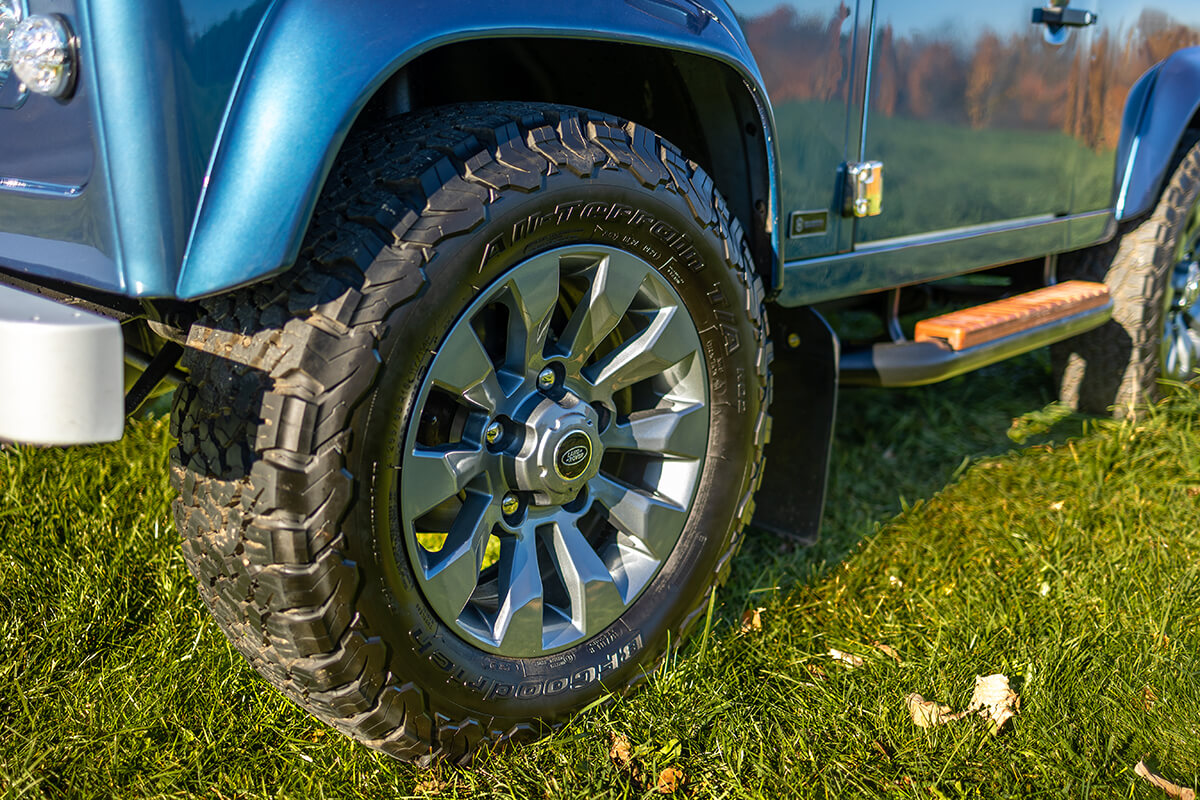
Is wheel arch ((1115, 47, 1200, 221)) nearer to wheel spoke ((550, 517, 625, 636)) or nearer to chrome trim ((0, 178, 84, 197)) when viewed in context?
wheel spoke ((550, 517, 625, 636))

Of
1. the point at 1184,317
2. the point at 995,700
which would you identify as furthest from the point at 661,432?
the point at 1184,317

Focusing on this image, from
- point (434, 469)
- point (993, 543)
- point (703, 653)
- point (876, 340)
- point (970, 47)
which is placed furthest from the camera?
point (876, 340)

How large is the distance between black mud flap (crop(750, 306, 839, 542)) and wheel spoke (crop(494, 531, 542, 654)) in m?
1.04

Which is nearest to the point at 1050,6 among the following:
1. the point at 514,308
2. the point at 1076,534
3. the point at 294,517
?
the point at 1076,534

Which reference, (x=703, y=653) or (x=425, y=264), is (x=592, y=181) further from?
(x=703, y=653)

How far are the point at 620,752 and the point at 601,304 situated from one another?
0.85m

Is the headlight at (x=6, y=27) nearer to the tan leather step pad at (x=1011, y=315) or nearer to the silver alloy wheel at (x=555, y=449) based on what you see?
the silver alloy wheel at (x=555, y=449)

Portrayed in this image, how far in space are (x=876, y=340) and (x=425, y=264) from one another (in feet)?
6.10

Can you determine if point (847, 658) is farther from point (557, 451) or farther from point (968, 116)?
point (968, 116)

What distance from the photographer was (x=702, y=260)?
1.93 metres

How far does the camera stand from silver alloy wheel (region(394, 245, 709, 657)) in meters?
1.64

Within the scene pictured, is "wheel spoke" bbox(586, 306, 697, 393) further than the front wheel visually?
Yes

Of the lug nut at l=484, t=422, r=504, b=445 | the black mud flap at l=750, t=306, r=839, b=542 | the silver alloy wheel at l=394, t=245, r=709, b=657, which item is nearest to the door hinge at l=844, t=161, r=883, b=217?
the black mud flap at l=750, t=306, r=839, b=542

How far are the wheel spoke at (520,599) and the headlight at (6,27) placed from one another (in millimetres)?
1105
